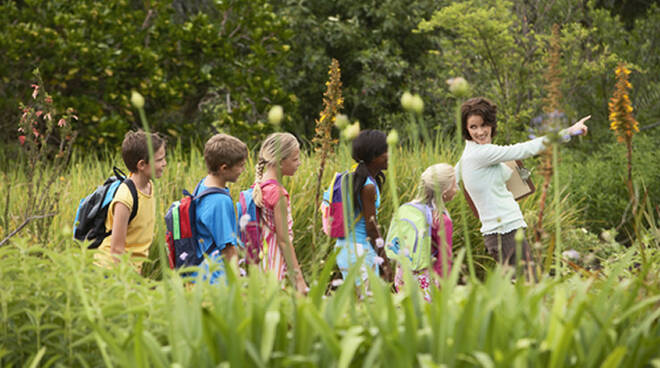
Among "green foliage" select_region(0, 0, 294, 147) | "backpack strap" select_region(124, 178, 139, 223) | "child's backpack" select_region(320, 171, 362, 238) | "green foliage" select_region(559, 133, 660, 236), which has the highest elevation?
"green foliage" select_region(0, 0, 294, 147)

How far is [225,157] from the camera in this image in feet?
12.8

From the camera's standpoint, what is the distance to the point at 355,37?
13672mm

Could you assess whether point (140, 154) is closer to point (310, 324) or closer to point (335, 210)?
point (335, 210)

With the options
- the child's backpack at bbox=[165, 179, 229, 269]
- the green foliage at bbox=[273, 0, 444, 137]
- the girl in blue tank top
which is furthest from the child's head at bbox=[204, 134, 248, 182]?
the green foliage at bbox=[273, 0, 444, 137]

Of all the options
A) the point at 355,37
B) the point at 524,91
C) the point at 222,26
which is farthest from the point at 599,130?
the point at 222,26

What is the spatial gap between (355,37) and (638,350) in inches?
482

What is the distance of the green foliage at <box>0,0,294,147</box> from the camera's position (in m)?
9.78

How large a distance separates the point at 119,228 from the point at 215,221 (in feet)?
1.69

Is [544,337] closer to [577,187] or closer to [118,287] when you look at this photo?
[118,287]

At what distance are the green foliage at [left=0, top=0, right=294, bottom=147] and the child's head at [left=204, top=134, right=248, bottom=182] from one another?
248 inches

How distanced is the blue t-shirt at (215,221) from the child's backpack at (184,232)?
28mm

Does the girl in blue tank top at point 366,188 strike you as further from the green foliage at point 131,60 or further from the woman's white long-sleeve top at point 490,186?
the green foliage at point 131,60

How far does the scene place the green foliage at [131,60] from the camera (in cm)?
978

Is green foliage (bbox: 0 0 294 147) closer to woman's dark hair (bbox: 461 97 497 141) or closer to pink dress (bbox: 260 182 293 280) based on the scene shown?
woman's dark hair (bbox: 461 97 497 141)
